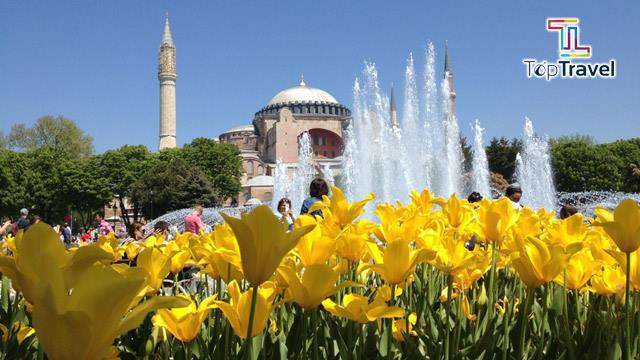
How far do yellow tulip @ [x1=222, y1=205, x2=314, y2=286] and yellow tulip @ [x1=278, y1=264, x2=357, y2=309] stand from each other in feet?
1.02

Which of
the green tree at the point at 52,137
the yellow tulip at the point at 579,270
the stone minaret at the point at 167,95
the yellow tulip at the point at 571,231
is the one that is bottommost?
the yellow tulip at the point at 579,270

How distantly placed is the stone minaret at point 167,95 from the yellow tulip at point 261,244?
65.1m

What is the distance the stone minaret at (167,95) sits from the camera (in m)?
64.1

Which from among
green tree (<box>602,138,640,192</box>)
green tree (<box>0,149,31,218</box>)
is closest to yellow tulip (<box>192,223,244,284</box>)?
green tree (<box>602,138,640,192</box>)

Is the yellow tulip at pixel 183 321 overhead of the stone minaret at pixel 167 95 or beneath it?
beneath

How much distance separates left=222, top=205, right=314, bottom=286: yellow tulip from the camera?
1114 millimetres

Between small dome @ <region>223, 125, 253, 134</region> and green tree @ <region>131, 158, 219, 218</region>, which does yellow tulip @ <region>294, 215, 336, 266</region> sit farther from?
small dome @ <region>223, 125, 253, 134</region>

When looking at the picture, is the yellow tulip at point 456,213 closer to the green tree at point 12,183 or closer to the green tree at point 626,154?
the green tree at point 626,154

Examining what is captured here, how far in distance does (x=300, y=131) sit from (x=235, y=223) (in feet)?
241

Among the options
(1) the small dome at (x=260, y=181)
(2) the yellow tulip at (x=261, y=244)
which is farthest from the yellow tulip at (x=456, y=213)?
(1) the small dome at (x=260, y=181)

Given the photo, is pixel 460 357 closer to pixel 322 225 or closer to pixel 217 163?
pixel 322 225

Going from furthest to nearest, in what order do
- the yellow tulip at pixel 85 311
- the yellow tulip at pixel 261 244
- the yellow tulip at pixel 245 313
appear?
the yellow tulip at pixel 245 313
the yellow tulip at pixel 261 244
the yellow tulip at pixel 85 311

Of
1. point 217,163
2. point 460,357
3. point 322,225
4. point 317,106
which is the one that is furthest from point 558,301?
point 317,106

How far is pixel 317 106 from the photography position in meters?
79.1
